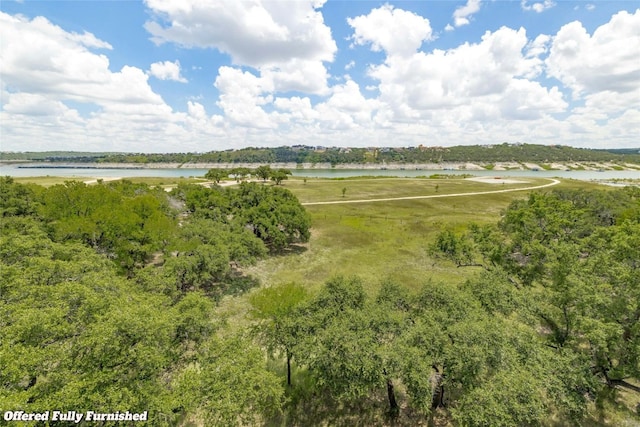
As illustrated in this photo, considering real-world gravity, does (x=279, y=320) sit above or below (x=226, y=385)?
above

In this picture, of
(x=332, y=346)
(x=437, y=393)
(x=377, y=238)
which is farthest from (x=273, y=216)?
(x=437, y=393)

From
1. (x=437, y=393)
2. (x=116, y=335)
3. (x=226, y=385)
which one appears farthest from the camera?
(x=437, y=393)

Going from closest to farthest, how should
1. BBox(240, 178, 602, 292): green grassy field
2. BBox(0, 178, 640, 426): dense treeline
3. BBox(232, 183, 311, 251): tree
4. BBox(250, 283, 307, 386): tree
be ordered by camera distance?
BBox(0, 178, 640, 426): dense treeline
BBox(250, 283, 307, 386): tree
BBox(240, 178, 602, 292): green grassy field
BBox(232, 183, 311, 251): tree

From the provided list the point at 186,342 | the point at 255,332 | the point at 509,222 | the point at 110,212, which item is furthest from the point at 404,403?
the point at 110,212

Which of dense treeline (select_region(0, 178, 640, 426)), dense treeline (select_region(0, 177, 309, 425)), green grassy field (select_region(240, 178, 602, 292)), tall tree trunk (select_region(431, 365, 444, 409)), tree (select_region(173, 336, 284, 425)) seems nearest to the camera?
dense treeline (select_region(0, 177, 309, 425))

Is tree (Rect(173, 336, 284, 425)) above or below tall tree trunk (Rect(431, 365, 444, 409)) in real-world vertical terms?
above

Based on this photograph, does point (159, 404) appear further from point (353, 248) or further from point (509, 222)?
point (353, 248)

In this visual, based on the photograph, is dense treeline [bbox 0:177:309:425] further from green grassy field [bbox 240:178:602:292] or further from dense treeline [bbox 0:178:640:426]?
green grassy field [bbox 240:178:602:292]

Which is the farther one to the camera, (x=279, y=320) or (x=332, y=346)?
(x=279, y=320)

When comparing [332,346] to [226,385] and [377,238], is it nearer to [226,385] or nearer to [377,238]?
[226,385]

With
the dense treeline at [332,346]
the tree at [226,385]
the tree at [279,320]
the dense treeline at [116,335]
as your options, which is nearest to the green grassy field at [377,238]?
the dense treeline at [116,335]

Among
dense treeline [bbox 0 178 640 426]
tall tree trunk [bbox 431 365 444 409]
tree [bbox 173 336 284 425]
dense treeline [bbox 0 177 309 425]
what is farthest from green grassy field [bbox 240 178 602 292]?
tree [bbox 173 336 284 425]
